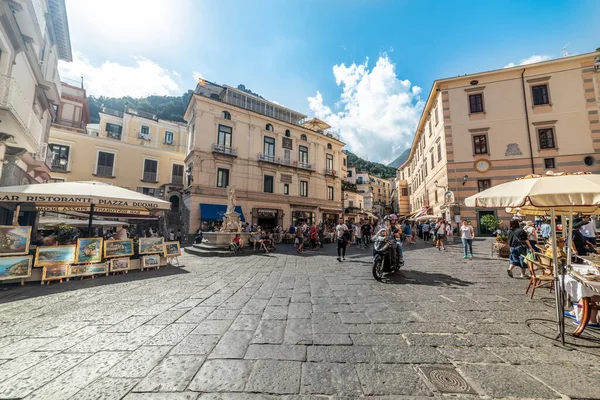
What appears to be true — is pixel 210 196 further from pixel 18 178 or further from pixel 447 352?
pixel 447 352

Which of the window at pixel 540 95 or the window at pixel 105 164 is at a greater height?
the window at pixel 540 95

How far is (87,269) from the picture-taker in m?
6.55

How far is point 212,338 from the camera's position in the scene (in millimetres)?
2947

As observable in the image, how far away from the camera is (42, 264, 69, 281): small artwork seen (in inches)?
232

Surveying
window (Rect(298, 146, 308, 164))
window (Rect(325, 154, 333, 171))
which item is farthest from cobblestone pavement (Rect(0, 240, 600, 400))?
window (Rect(325, 154, 333, 171))

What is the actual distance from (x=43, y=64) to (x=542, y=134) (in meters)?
30.0

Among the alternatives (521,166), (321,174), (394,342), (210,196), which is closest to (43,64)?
(210,196)

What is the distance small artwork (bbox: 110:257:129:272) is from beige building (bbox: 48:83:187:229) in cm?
1483

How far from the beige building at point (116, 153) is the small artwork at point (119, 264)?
48.6 ft

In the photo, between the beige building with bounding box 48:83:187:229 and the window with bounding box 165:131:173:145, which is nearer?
the beige building with bounding box 48:83:187:229

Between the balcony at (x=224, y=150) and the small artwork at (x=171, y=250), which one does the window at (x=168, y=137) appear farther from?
the small artwork at (x=171, y=250)

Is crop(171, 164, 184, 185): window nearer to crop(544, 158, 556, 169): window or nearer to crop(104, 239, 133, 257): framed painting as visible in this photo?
crop(104, 239, 133, 257): framed painting

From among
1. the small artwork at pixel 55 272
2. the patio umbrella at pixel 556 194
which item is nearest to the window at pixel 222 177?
the small artwork at pixel 55 272

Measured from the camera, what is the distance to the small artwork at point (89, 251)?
260 inches
